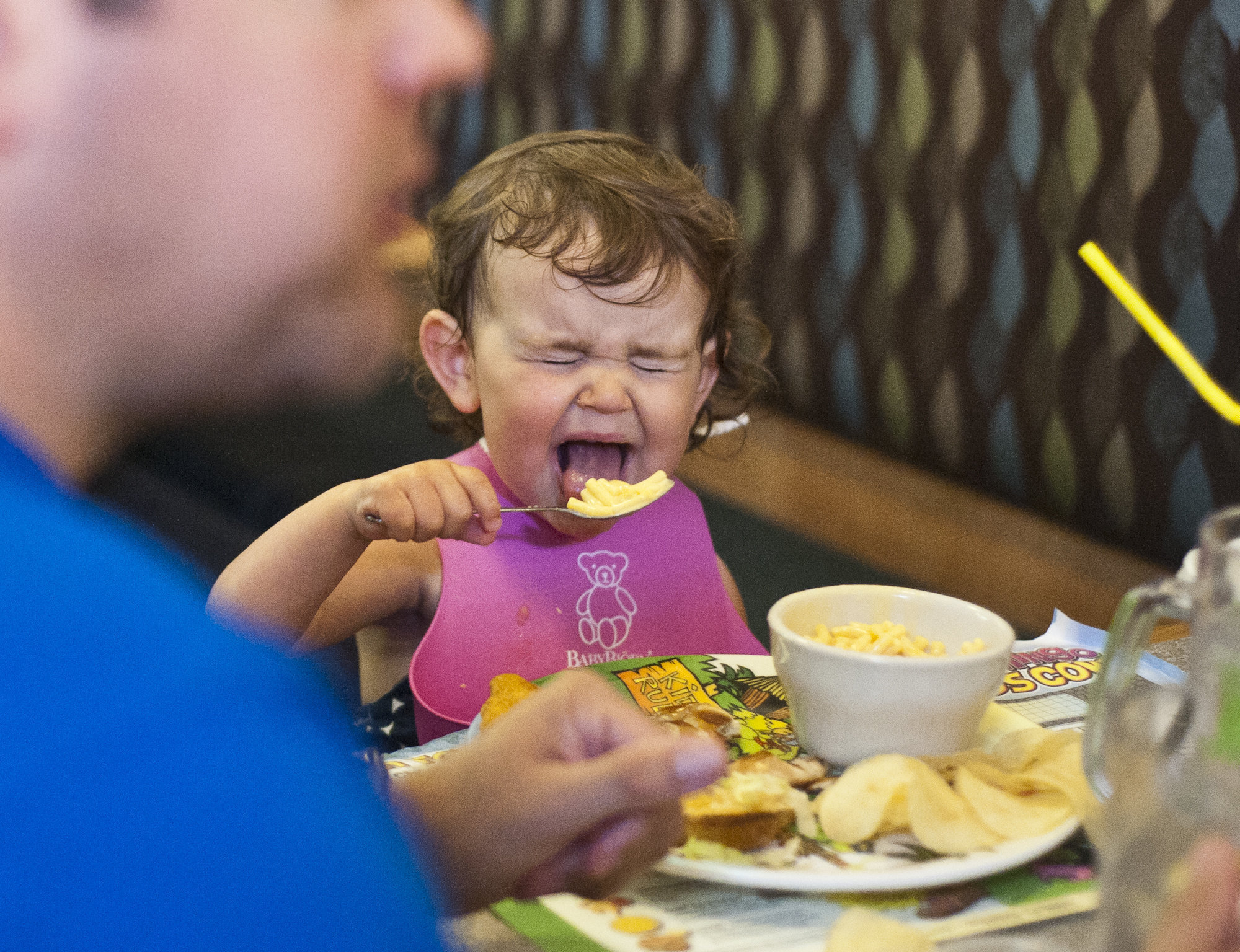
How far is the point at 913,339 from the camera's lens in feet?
9.08

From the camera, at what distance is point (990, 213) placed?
2572 millimetres

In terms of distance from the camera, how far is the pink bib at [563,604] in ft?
4.79

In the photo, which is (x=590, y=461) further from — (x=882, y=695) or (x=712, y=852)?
(x=712, y=852)

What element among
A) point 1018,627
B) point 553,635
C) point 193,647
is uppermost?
point 193,647

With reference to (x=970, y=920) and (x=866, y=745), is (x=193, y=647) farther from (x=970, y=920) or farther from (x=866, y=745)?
(x=866, y=745)

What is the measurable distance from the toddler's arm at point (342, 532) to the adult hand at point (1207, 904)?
0.76m

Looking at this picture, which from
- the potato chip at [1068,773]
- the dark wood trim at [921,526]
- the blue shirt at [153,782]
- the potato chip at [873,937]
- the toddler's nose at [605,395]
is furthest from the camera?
the dark wood trim at [921,526]

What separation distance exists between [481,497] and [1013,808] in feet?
1.94

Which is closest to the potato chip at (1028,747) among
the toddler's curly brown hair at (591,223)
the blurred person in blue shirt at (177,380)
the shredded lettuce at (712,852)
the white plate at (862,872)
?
the white plate at (862,872)

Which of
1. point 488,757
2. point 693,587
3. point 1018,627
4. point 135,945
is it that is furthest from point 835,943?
point 1018,627

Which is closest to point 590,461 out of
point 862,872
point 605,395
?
point 605,395

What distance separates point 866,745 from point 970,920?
21 centimetres

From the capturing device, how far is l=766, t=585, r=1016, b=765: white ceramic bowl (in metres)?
0.91

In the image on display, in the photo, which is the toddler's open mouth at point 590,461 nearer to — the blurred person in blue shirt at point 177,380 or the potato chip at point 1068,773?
the potato chip at point 1068,773
